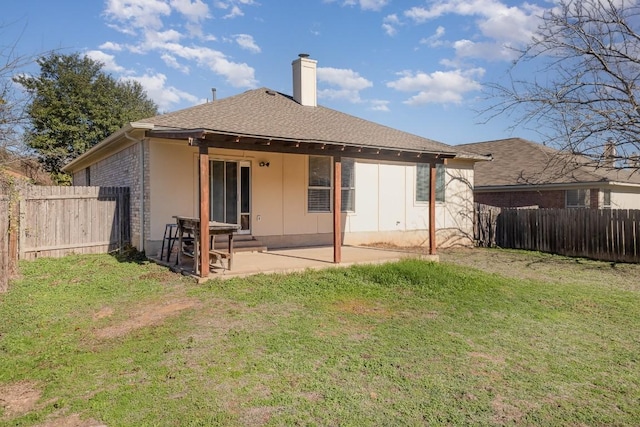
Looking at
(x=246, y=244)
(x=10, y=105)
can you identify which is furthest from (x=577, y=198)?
(x=10, y=105)

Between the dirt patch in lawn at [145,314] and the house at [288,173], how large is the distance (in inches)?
70.8

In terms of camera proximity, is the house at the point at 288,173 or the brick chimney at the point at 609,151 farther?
the house at the point at 288,173

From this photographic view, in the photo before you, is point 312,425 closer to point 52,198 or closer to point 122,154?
point 52,198

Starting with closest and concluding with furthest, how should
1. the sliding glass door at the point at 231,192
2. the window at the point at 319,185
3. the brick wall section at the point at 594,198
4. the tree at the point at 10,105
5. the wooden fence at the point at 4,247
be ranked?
the tree at the point at 10,105 < the wooden fence at the point at 4,247 < the sliding glass door at the point at 231,192 < the window at the point at 319,185 < the brick wall section at the point at 594,198

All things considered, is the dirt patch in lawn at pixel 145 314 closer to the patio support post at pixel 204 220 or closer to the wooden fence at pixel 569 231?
the patio support post at pixel 204 220

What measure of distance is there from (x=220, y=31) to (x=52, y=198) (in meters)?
7.83

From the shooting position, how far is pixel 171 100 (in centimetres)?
3950

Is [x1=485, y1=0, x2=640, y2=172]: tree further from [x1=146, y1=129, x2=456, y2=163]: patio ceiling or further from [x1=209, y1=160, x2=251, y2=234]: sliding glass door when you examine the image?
[x1=209, y1=160, x2=251, y2=234]: sliding glass door

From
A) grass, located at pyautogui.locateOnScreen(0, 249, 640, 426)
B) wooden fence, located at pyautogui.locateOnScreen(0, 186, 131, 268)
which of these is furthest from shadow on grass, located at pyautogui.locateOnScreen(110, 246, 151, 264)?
grass, located at pyautogui.locateOnScreen(0, 249, 640, 426)

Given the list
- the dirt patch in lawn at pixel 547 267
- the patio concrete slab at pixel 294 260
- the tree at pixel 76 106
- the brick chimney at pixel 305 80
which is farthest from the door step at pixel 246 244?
the tree at pixel 76 106

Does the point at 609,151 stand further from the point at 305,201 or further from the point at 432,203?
the point at 305,201

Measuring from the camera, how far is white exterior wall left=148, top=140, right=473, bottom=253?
10.3m

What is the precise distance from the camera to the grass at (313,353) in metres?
3.37

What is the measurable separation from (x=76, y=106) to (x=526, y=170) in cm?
2727
